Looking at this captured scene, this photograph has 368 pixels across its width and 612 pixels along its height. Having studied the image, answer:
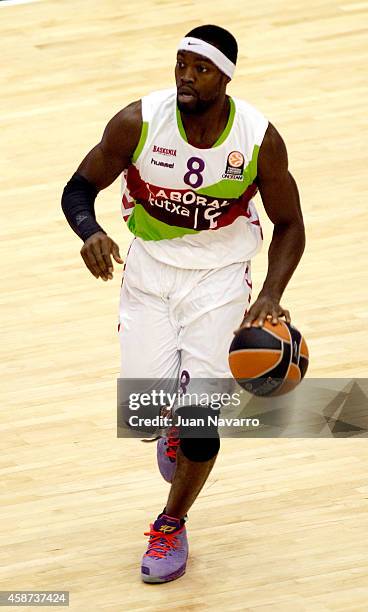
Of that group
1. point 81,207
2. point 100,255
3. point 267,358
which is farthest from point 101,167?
point 267,358

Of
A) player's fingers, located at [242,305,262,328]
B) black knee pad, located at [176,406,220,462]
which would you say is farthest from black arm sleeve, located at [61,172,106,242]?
→ black knee pad, located at [176,406,220,462]

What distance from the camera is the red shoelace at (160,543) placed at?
5445mm

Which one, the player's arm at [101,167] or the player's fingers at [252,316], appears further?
the player's arm at [101,167]

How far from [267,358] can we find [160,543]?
34.6 inches

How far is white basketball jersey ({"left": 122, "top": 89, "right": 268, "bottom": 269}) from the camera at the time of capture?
17.2ft

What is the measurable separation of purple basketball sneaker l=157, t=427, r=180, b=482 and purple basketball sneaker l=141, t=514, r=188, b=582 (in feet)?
0.58

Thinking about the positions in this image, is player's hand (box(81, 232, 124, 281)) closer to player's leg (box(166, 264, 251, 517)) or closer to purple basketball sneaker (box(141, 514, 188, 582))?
player's leg (box(166, 264, 251, 517))

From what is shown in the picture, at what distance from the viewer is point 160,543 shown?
18.0 ft

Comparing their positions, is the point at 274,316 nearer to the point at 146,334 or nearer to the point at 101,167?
the point at 146,334

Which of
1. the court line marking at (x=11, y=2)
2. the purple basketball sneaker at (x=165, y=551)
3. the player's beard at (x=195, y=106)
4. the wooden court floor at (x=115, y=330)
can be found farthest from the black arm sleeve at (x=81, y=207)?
the court line marking at (x=11, y=2)

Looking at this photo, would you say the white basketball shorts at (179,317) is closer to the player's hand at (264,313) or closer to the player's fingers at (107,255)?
the player's hand at (264,313)

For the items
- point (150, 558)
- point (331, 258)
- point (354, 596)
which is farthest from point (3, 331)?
point (354, 596)

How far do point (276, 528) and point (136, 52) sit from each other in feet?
20.2

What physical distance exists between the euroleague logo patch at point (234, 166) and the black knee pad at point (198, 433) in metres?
0.77
